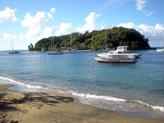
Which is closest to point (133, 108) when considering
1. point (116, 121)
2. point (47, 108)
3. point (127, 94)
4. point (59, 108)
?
point (116, 121)

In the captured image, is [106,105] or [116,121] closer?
[116,121]

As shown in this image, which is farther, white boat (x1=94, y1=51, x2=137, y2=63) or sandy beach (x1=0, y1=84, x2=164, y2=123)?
white boat (x1=94, y1=51, x2=137, y2=63)

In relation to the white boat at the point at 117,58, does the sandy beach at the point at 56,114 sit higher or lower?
lower

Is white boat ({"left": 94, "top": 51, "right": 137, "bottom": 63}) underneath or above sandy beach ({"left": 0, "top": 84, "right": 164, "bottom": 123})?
above

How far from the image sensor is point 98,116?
27.3ft

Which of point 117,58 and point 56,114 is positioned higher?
point 117,58

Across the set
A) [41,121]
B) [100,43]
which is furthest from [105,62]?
[100,43]

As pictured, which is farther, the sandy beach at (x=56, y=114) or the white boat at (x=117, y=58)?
the white boat at (x=117, y=58)

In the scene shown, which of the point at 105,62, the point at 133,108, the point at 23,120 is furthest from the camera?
the point at 105,62

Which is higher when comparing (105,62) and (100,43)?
(100,43)

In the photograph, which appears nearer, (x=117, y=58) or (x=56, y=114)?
(x=56, y=114)

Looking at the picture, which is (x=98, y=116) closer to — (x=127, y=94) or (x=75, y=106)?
(x=75, y=106)

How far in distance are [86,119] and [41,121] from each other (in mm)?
2229

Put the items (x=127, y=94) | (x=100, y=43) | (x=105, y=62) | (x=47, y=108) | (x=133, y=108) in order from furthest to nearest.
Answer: (x=100, y=43), (x=105, y=62), (x=127, y=94), (x=133, y=108), (x=47, y=108)
